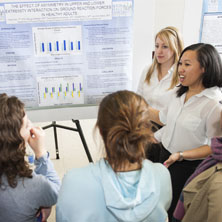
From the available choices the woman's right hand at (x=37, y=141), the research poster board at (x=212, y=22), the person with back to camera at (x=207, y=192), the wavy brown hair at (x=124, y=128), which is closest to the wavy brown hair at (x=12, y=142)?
the woman's right hand at (x=37, y=141)

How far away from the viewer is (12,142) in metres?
1.01

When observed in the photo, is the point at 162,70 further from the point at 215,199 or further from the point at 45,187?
the point at 45,187

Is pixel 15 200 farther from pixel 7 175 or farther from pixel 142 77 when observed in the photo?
pixel 142 77

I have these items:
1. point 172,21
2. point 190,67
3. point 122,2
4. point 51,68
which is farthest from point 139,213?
point 172,21

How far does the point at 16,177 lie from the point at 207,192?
0.81m

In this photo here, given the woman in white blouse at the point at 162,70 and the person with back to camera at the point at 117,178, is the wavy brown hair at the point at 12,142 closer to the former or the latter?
the person with back to camera at the point at 117,178

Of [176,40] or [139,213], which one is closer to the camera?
[139,213]

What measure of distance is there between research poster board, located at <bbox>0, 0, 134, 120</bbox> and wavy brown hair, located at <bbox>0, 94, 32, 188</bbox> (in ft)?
3.05

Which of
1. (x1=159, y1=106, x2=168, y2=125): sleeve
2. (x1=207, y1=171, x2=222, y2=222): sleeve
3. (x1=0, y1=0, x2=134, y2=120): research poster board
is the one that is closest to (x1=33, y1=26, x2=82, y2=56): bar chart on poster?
(x1=0, y1=0, x2=134, y2=120): research poster board

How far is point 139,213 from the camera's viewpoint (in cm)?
89

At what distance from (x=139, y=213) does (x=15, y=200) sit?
482 mm

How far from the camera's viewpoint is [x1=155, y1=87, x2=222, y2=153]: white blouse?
4.84 feet

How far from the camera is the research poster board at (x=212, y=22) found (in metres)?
2.21

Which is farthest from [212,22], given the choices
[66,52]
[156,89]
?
[66,52]
